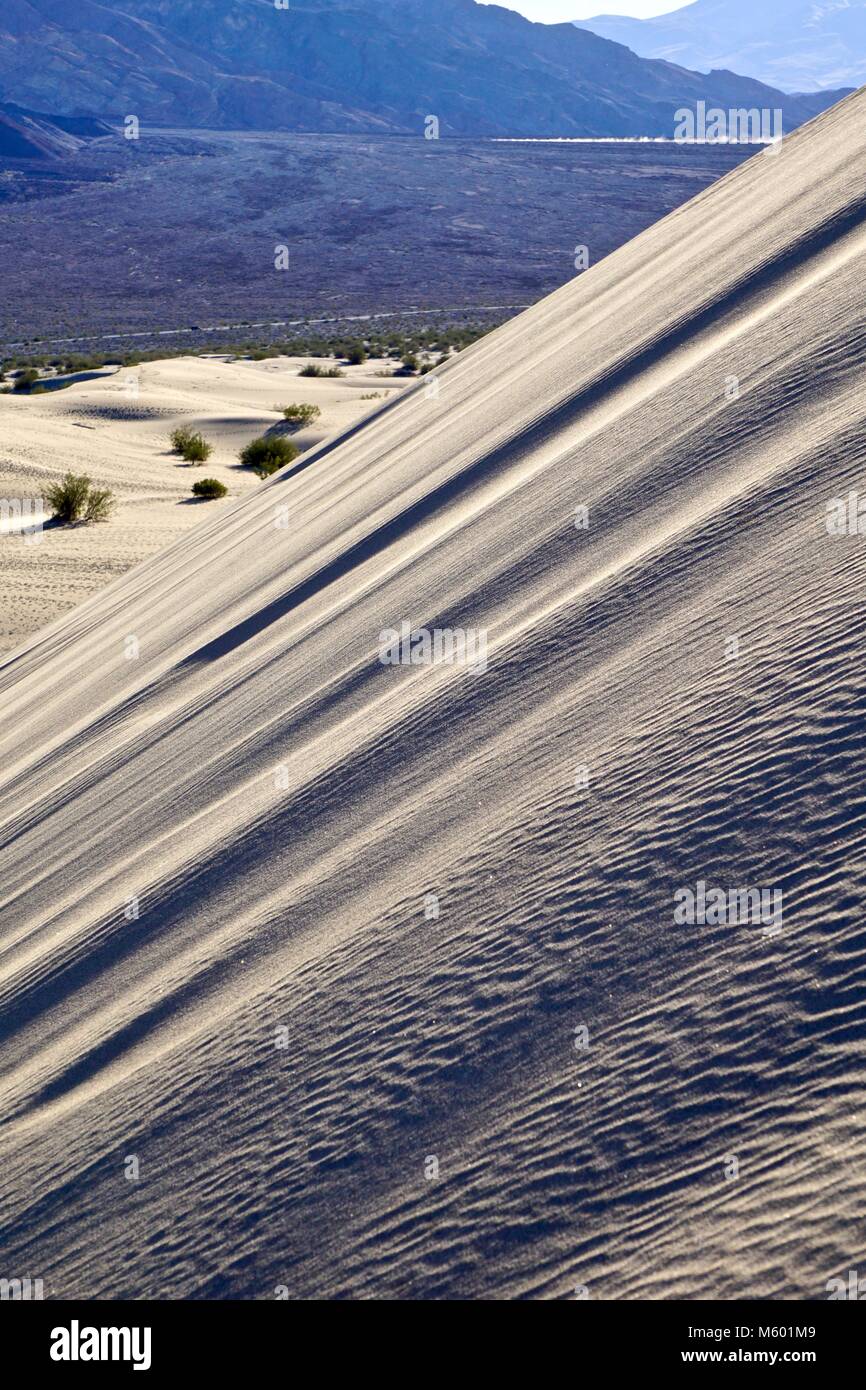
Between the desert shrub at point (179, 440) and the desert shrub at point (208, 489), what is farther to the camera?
the desert shrub at point (179, 440)

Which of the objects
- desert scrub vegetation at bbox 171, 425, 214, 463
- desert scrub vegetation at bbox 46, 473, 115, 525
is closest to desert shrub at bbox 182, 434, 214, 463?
desert scrub vegetation at bbox 171, 425, 214, 463

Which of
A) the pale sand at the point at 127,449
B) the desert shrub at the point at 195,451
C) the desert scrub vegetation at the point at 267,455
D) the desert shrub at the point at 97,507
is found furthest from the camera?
the desert shrub at the point at 195,451

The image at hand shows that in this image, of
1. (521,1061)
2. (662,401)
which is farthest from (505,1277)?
(662,401)

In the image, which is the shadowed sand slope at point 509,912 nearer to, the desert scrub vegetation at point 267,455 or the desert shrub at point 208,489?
the desert shrub at point 208,489

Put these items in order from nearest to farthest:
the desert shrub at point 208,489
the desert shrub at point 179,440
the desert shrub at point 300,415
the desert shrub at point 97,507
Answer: the desert shrub at point 97,507 < the desert shrub at point 208,489 < the desert shrub at point 179,440 < the desert shrub at point 300,415

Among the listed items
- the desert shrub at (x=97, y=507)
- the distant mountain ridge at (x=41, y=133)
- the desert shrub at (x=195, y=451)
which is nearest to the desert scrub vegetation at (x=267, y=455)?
the desert shrub at (x=195, y=451)

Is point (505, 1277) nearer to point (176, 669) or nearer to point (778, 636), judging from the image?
point (778, 636)

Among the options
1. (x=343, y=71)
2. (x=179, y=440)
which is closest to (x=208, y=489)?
(x=179, y=440)
